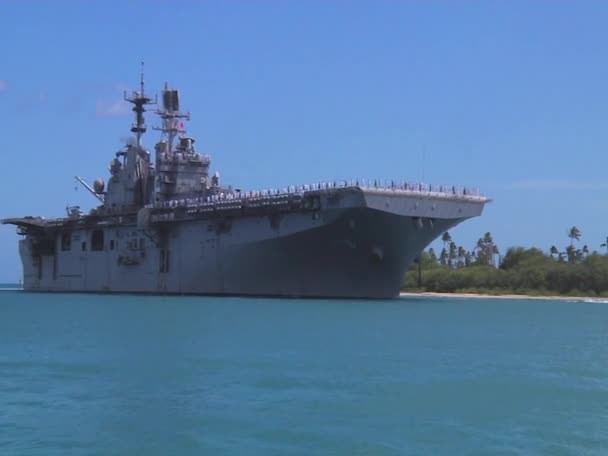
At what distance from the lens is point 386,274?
1837 inches

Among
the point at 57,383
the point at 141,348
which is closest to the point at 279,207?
the point at 141,348

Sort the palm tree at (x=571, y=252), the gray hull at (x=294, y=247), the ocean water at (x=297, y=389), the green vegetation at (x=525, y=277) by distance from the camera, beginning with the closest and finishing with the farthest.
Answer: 1. the ocean water at (x=297, y=389)
2. the gray hull at (x=294, y=247)
3. the green vegetation at (x=525, y=277)
4. the palm tree at (x=571, y=252)

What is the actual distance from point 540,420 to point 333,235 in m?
28.8

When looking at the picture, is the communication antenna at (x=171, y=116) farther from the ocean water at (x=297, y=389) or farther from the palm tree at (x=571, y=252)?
the palm tree at (x=571, y=252)

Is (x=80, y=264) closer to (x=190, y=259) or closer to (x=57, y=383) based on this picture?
(x=190, y=259)

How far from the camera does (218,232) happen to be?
160ft

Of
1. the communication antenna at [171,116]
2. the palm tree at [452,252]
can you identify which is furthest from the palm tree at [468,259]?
the communication antenna at [171,116]

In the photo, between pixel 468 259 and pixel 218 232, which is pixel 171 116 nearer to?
pixel 218 232

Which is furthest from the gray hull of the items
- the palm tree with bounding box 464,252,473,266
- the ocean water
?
the palm tree with bounding box 464,252,473,266

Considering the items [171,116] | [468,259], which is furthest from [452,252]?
[171,116]

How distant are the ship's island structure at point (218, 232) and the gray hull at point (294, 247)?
6 cm

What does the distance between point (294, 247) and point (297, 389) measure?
27499 millimetres

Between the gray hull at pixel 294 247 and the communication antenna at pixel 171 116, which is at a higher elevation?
the communication antenna at pixel 171 116

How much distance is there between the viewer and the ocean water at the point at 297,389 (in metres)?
13.5
